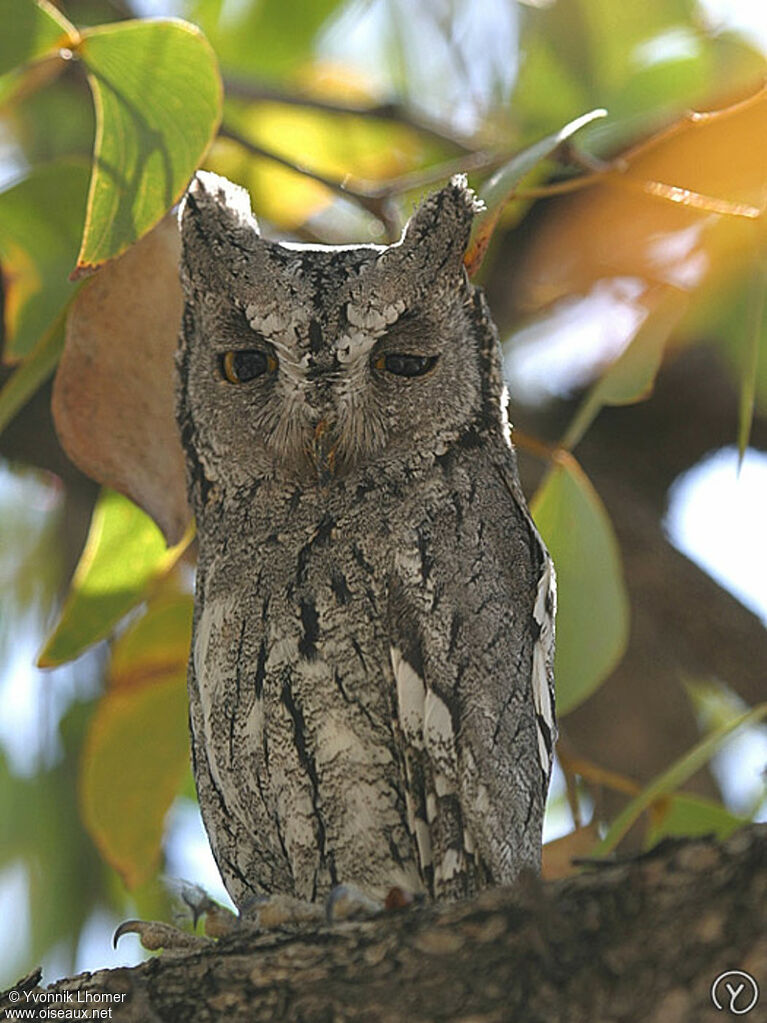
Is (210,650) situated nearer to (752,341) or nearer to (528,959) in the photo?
(528,959)

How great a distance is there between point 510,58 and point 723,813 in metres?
2.29

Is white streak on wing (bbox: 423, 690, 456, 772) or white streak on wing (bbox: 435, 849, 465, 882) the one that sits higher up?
white streak on wing (bbox: 423, 690, 456, 772)

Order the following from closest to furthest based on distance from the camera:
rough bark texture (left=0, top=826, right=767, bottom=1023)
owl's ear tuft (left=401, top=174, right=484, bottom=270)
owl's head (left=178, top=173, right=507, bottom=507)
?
rough bark texture (left=0, top=826, right=767, bottom=1023) < owl's head (left=178, top=173, right=507, bottom=507) < owl's ear tuft (left=401, top=174, right=484, bottom=270)

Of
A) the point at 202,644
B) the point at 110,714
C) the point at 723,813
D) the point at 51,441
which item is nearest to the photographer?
the point at 202,644

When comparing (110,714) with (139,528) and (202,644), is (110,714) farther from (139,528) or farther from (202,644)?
(202,644)

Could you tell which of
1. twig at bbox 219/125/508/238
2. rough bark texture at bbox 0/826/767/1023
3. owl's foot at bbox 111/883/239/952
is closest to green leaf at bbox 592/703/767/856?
owl's foot at bbox 111/883/239/952

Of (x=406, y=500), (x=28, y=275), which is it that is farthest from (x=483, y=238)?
(x=28, y=275)

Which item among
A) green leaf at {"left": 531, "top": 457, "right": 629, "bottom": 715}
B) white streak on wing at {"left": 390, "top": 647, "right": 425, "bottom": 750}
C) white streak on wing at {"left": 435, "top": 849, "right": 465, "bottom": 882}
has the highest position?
green leaf at {"left": 531, "top": 457, "right": 629, "bottom": 715}

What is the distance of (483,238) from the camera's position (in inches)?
89.4

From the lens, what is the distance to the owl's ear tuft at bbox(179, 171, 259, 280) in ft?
7.79

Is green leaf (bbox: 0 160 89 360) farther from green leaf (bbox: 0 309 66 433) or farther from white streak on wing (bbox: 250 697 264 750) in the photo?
white streak on wing (bbox: 250 697 264 750)

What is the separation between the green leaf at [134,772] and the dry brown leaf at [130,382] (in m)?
0.65

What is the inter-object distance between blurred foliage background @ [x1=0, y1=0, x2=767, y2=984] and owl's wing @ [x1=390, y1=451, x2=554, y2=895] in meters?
0.26

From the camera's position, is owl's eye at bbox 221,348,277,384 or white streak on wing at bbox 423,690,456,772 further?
owl's eye at bbox 221,348,277,384
